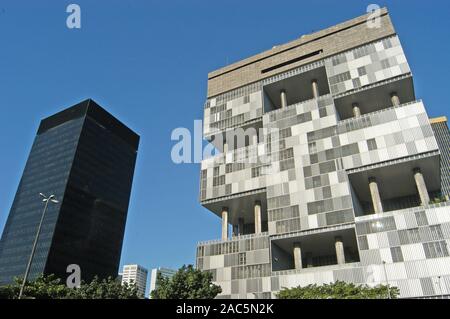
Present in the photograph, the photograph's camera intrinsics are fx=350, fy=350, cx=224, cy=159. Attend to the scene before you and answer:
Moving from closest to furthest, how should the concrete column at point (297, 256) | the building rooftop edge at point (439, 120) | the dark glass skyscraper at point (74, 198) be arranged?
the concrete column at point (297, 256)
the dark glass skyscraper at point (74, 198)
the building rooftop edge at point (439, 120)

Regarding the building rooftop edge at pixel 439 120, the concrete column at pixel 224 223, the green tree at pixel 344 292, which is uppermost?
the building rooftop edge at pixel 439 120

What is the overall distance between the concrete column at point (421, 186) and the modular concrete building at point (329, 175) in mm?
177

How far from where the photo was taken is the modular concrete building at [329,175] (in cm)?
4853

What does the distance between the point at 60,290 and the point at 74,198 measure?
12430 cm

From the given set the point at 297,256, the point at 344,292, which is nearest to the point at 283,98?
the point at 297,256

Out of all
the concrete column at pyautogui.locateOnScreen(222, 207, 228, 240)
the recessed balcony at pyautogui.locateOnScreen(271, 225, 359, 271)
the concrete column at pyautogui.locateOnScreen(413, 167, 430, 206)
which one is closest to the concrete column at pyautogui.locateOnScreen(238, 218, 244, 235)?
the concrete column at pyautogui.locateOnScreen(222, 207, 228, 240)

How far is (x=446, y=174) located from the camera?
15138 cm

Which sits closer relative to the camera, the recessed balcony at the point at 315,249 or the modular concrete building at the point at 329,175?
the modular concrete building at the point at 329,175

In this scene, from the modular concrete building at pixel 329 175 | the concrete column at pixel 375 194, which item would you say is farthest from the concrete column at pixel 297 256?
the concrete column at pixel 375 194

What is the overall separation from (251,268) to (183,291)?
18.4m

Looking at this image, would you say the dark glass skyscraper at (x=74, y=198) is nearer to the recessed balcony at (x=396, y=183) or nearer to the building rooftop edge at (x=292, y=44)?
the building rooftop edge at (x=292, y=44)

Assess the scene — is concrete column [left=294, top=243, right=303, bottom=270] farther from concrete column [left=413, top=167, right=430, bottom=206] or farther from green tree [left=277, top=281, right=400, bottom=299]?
concrete column [left=413, top=167, right=430, bottom=206]

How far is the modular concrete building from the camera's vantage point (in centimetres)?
4853

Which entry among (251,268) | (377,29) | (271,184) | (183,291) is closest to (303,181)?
(271,184)
